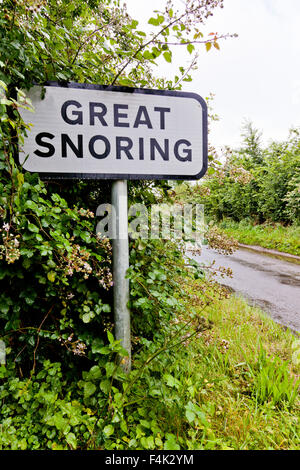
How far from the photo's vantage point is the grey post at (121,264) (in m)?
1.22

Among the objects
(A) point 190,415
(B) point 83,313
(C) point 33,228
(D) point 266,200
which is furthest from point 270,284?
(D) point 266,200

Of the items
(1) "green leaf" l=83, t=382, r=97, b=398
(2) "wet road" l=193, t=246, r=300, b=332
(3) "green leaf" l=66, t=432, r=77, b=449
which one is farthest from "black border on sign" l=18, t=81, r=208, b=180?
(2) "wet road" l=193, t=246, r=300, b=332

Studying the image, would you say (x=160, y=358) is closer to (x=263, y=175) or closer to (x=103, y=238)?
(x=103, y=238)

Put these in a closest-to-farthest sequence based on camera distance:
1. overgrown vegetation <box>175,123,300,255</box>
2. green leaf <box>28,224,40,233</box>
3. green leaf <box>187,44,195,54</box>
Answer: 1. green leaf <box>28,224,40,233</box>
2. green leaf <box>187,44,195,54</box>
3. overgrown vegetation <box>175,123,300,255</box>

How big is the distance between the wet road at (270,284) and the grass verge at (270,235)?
97 cm

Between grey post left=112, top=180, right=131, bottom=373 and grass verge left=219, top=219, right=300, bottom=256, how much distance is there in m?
5.54

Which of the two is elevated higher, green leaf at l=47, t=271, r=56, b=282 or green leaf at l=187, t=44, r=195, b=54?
green leaf at l=187, t=44, r=195, b=54

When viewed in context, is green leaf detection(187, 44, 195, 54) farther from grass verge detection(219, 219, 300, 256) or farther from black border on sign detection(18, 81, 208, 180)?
grass verge detection(219, 219, 300, 256)

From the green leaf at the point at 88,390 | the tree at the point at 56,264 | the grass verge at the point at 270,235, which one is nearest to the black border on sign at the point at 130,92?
the tree at the point at 56,264

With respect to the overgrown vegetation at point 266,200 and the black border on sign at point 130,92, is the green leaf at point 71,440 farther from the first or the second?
the overgrown vegetation at point 266,200

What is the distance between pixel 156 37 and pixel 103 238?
0.96 meters

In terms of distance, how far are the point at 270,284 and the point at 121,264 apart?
402cm

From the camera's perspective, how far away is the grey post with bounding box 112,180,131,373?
4.02 ft

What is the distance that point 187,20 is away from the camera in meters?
1.16
